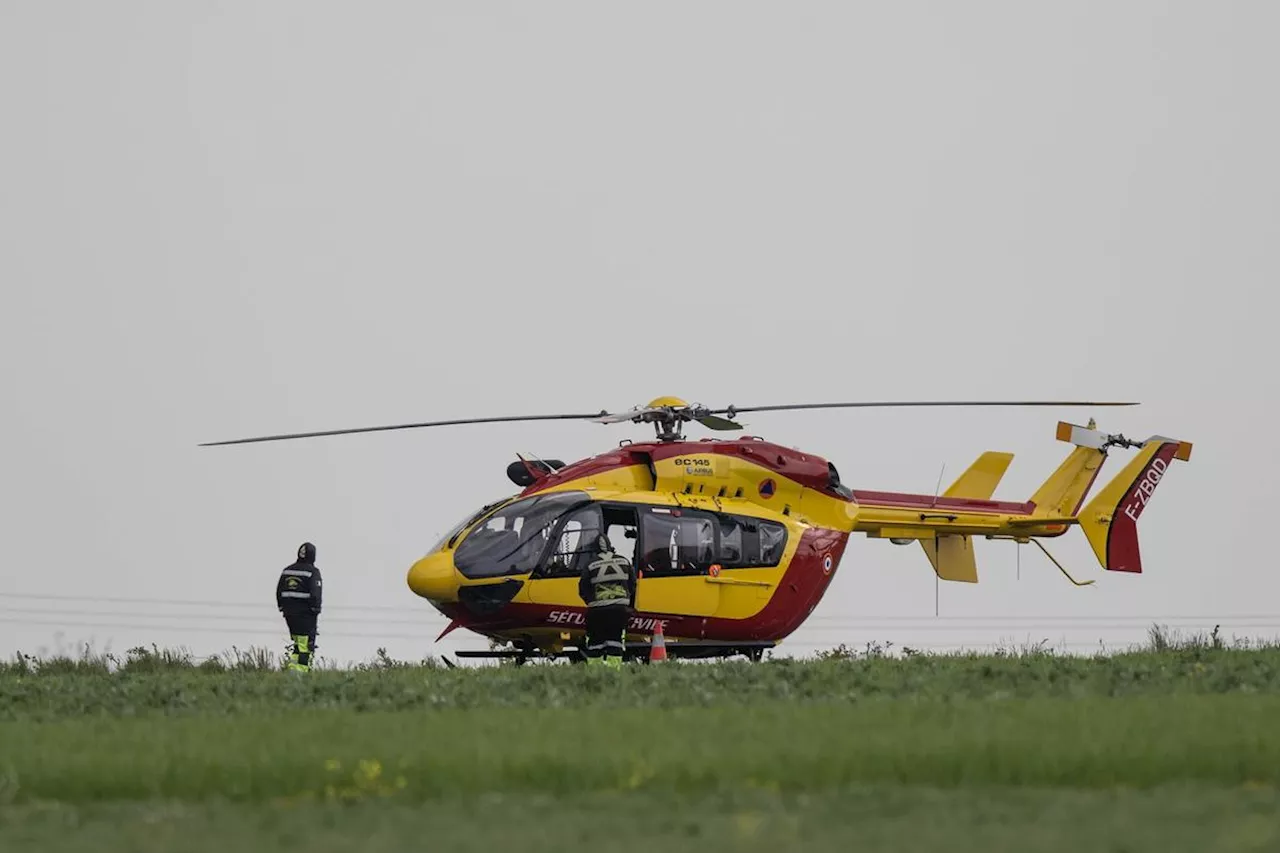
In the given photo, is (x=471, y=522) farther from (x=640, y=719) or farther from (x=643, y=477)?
(x=640, y=719)

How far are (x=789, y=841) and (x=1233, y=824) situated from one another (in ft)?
8.11

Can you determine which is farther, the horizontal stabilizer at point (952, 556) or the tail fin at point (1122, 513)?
the tail fin at point (1122, 513)

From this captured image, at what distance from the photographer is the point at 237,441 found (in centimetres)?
2347

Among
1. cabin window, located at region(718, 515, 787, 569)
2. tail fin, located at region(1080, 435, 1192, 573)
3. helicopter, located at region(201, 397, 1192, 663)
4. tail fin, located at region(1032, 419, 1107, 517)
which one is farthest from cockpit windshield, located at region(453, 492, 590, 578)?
tail fin, located at region(1080, 435, 1192, 573)

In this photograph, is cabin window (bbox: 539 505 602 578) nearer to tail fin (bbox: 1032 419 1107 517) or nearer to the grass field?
the grass field

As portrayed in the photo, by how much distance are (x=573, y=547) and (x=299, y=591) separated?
4.83 meters

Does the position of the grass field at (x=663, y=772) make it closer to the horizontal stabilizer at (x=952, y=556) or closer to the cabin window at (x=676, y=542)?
the cabin window at (x=676, y=542)

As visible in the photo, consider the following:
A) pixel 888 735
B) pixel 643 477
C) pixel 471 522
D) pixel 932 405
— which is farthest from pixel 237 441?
pixel 888 735

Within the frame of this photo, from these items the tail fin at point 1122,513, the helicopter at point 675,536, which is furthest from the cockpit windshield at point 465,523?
the tail fin at point 1122,513

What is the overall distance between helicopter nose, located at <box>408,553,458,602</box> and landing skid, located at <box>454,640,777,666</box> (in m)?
0.95

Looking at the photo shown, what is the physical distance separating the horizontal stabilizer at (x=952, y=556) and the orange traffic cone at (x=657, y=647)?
562cm

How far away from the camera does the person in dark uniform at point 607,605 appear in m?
22.5

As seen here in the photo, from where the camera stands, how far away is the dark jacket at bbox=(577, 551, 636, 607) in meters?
22.5

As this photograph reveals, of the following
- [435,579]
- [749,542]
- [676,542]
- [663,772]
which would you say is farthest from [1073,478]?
[663,772]
